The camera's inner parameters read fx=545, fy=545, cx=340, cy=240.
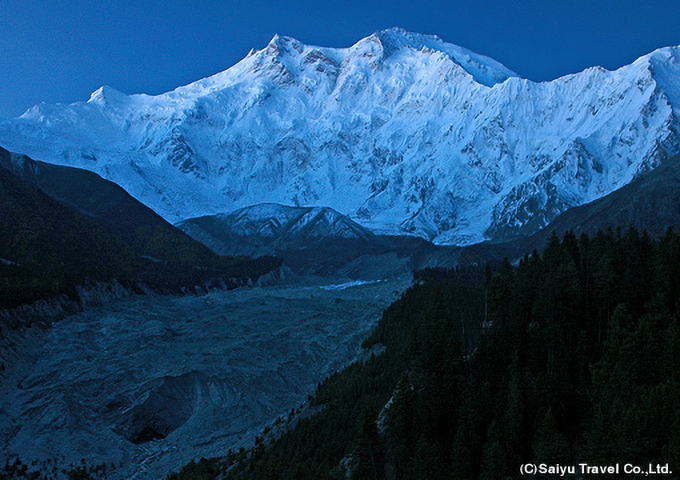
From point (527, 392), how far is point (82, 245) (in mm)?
Result: 103826

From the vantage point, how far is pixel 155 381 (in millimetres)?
52656

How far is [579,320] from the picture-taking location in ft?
128

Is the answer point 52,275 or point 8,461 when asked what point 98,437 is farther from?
point 52,275

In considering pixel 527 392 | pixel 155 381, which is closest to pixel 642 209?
pixel 527 392

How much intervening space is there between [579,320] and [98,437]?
3752cm

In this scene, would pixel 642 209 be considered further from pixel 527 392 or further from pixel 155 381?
pixel 155 381

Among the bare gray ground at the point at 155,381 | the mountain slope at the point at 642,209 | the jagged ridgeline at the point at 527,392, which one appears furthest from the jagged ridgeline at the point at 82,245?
the mountain slope at the point at 642,209

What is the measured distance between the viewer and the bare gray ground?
41781 millimetres

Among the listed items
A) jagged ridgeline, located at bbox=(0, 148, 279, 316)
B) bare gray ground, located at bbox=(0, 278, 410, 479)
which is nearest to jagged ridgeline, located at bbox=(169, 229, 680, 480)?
bare gray ground, located at bbox=(0, 278, 410, 479)

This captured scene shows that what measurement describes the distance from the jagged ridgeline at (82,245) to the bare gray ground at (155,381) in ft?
29.2

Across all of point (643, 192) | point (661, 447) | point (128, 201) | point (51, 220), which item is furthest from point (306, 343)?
point (128, 201)

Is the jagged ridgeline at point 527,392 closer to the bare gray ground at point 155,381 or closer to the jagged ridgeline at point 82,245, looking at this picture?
the bare gray ground at point 155,381

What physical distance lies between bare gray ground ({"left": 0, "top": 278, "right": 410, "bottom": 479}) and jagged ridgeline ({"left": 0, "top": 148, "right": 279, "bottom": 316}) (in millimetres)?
8895

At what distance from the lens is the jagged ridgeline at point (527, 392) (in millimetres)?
25641
